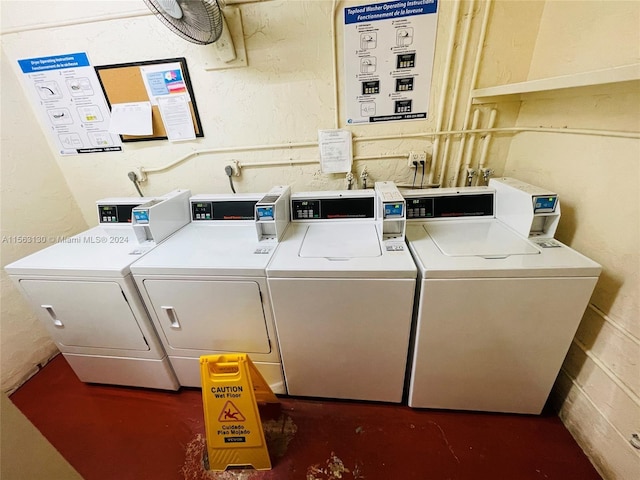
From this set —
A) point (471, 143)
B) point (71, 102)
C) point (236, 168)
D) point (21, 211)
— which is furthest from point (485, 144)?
point (21, 211)

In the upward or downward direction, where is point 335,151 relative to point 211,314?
upward

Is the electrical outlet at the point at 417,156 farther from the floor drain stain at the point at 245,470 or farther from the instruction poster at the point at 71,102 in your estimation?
the instruction poster at the point at 71,102

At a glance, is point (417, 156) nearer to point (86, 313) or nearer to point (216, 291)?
point (216, 291)

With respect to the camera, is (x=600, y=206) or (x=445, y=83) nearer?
(x=600, y=206)

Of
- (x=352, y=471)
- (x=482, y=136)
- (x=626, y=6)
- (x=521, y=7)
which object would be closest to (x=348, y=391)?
(x=352, y=471)

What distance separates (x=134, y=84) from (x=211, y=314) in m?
1.55

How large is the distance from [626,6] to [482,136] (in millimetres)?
710

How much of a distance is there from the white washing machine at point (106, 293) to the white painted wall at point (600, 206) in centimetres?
213

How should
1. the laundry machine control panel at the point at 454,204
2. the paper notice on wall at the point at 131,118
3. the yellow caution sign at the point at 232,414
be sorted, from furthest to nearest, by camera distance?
the paper notice on wall at the point at 131,118, the laundry machine control panel at the point at 454,204, the yellow caution sign at the point at 232,414

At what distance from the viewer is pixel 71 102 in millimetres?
1724

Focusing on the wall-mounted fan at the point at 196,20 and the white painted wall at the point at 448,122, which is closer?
the white painted wall at the point at 448,122

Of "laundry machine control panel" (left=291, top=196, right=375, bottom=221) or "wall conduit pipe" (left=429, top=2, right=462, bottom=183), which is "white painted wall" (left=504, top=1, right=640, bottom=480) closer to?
"wall conduit pipe" (left=429, top=2, right=462, bottom=183)

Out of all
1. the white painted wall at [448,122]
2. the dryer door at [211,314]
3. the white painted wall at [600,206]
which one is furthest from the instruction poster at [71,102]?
the white painted wall at [600,206]

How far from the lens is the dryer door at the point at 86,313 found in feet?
4.27
